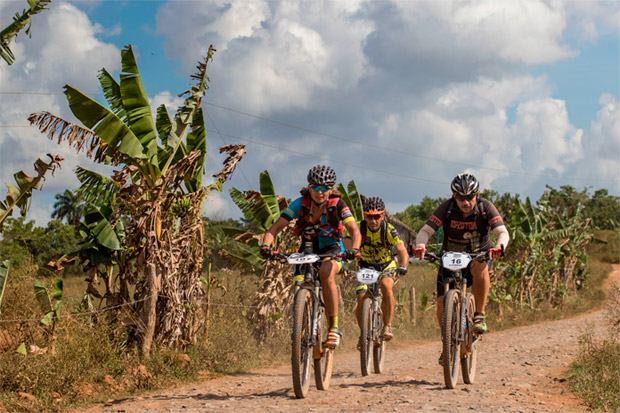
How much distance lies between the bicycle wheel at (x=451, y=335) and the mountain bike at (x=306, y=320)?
1444 mm

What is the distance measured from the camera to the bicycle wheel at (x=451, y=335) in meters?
7.81

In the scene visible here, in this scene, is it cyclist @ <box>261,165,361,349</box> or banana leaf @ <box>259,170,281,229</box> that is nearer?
cyclist @ <box>261,165,361,349</box>

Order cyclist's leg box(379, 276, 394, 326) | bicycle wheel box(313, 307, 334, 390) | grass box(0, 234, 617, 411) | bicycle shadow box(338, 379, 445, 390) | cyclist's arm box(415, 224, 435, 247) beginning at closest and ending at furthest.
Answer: bicycle wheel box(313, 307, 334, 390), grass box(0, 234, 617, 411), cyclist's arm box(415, 224, 435, 247), bicycle shadow box(338, 379, 445, 390), cyclist's leg box(379, 276, 394, 326)

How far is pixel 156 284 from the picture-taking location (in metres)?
10.3

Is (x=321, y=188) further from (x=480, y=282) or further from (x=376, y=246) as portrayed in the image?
(x=480, y=282)

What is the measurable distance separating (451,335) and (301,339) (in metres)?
1.90

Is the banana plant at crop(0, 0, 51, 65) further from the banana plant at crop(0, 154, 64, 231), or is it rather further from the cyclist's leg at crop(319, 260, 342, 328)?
the cyclist's leg at crop(319, 260, 342, 328)

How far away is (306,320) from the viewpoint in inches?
299

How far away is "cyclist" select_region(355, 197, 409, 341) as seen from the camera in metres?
9.56

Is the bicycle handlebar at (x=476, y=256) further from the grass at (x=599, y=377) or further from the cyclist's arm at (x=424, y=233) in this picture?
the grass at (x=599, y=377)

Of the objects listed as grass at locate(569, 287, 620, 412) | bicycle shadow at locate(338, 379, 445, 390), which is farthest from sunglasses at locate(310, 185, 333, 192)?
grass at locate(569, 287, 620, 412)

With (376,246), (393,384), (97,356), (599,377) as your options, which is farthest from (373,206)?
(97,356)

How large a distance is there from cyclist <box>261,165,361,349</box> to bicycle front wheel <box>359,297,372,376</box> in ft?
3.11

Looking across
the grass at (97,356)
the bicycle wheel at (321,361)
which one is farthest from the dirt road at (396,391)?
the grass at (97,356)
